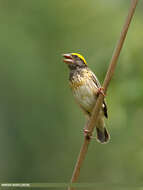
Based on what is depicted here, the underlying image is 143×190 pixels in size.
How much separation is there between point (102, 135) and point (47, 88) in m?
2.31

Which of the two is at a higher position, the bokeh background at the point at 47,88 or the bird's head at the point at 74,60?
the bird's head at the point at 74,60

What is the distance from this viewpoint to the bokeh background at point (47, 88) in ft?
23.4

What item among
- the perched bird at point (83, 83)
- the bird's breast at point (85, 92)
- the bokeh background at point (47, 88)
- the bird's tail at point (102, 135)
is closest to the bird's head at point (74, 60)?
the perched bird at point (83, 83)

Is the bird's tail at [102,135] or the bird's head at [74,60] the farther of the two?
the bird's tail at [102,135]

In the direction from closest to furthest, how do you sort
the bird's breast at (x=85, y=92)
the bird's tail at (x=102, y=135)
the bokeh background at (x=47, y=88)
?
1. the bird's breast at (x=85, y=92)
2. the bird's tail at (x=102, y=135)
3. the bokeh background at (x=47, y=88)

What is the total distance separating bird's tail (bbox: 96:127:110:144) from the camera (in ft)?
18.6

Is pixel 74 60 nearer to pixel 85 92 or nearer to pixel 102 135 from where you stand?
pixel 85 92

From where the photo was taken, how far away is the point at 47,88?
7.81 metres

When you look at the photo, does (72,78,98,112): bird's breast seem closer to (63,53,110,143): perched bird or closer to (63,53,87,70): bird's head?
(63,53,110,143): perched bird

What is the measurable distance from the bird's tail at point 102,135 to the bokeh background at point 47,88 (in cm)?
52

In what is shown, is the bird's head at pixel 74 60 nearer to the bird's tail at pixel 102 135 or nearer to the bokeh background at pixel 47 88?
the bird's tail at pixel 102 135

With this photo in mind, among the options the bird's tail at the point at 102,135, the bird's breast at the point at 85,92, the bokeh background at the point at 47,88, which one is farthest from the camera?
the bokeh background at the point at 47,88

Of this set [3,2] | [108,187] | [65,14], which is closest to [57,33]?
[65,14]

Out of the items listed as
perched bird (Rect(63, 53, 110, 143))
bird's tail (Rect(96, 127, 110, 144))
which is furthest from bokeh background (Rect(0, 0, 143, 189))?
perched bird (Rect(63, 53, 110, 143))
